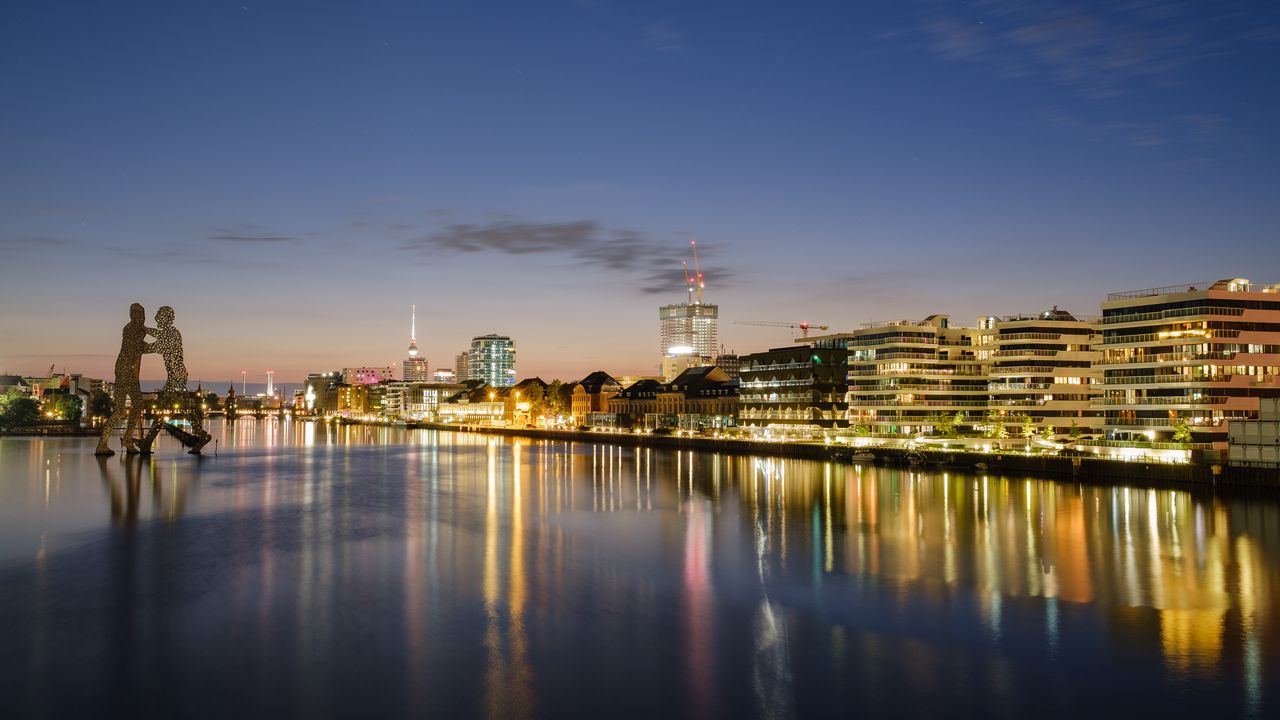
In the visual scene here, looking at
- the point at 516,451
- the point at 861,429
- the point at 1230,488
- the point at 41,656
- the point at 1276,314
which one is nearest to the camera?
the point at 41,656

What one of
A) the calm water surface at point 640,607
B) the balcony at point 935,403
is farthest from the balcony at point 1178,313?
the balcony at point 935,403

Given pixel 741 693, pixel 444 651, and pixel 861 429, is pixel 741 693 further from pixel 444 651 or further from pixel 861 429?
pixel 861 429

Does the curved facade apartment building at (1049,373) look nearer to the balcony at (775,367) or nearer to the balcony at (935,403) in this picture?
the balcony at (935,403)

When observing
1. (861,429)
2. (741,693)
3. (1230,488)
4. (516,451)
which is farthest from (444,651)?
(516,451)

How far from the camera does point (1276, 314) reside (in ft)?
212

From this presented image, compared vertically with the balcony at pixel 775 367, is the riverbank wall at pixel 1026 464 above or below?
below

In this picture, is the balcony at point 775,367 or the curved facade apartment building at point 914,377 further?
the balcony at point 775,367

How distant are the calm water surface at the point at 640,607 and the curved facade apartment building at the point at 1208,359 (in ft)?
50.1

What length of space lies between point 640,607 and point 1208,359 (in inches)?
2223

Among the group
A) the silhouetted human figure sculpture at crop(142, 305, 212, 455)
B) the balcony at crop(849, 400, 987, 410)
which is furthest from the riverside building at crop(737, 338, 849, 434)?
the silhouetted human figure sculpture at crop(142, 305, 212, 455)

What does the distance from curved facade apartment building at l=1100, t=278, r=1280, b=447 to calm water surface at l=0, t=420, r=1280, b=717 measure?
15.3m

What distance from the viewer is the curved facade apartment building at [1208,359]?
211 feet

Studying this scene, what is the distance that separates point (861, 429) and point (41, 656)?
8685 centimetres

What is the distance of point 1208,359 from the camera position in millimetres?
64188
